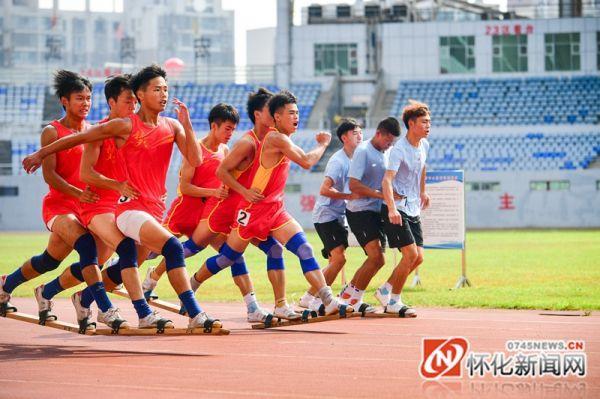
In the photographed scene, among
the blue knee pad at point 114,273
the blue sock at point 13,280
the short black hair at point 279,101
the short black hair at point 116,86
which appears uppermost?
the short black hair at point 116,86

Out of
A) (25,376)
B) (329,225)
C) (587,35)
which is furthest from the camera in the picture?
(587,35)

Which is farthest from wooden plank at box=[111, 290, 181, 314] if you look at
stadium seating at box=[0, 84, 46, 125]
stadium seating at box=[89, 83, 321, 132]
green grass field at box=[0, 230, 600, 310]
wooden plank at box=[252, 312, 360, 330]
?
stadium seating at box=[0, 84, 46, 125]

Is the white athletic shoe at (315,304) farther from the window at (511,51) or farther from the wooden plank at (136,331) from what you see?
the window at (511,51)

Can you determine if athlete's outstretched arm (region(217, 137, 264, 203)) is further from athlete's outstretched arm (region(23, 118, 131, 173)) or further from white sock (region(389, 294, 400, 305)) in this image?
white sock (region(389, 294, 400, 305))

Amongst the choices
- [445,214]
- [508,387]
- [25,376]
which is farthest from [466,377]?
[445,214]

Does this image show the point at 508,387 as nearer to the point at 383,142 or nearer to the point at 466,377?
the point at 466,377

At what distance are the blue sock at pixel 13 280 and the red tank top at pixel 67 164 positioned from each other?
41.3 inches

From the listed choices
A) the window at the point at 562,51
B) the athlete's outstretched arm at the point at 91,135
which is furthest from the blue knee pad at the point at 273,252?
the window at the point at 562,51

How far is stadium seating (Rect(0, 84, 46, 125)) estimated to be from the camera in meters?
59.2

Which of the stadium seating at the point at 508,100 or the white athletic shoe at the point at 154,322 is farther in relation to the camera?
the stadium seating at the point at 508,100

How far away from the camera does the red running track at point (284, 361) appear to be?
7.62 m

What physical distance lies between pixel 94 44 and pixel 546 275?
113139 mm

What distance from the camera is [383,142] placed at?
1311 cm

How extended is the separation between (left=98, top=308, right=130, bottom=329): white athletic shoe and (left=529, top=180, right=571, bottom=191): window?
38100mm
